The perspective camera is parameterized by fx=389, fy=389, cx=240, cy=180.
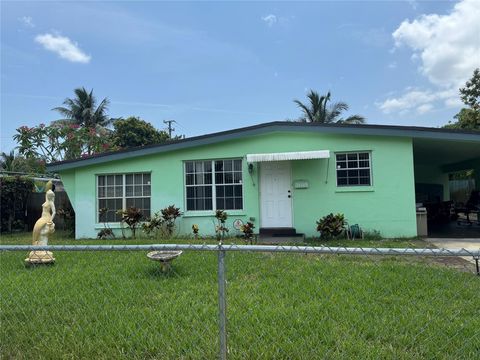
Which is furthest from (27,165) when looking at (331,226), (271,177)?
(331,226)

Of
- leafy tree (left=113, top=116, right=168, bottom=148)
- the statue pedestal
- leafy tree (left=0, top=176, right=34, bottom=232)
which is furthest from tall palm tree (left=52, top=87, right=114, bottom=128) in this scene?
the statue pedestal

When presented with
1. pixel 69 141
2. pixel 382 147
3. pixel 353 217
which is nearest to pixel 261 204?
pixel 353 217

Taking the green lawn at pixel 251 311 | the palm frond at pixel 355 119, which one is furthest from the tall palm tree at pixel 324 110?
the green lawn at pixel 251 311

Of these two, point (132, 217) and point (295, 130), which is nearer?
point (295, 130)

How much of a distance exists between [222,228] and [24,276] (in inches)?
237

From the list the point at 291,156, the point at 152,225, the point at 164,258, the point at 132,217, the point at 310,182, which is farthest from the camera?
the point at 132,217

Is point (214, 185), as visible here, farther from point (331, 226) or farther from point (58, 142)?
point (58, 142)

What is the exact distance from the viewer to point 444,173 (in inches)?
872

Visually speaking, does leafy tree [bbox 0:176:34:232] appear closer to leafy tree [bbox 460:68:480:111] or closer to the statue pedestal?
the statue pedestal

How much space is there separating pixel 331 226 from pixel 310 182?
1.57m

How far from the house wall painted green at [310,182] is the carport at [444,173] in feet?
4.19

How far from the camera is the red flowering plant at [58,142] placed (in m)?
27.3

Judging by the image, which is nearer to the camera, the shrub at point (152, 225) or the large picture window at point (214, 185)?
the shrub at point (152, 225)

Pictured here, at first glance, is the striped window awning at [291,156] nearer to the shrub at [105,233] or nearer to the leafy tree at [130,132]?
the shrub at [105,233]
